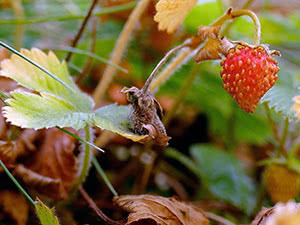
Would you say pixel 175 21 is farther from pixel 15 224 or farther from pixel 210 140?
pixel 210 140

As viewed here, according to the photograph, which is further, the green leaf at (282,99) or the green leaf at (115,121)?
the green leaf at (282,99)

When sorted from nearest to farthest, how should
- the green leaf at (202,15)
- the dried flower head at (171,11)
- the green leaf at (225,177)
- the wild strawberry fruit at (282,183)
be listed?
the dried flower head at (171,11) < the wild strawberry fruit at (282,183) < the green leaf at (225,177) < the green leaf at (202,15)

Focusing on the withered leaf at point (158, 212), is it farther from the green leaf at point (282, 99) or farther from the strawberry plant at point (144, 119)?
the green leaf at point (282, 99)

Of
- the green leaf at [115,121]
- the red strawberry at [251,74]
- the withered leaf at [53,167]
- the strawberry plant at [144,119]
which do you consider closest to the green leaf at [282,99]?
the strawberry plant at [144,119]

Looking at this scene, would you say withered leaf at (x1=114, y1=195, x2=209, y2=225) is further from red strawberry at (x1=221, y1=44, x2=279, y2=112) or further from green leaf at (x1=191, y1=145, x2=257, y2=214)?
green leaf at (x1=191, y1=145, x2=257, y2=214)

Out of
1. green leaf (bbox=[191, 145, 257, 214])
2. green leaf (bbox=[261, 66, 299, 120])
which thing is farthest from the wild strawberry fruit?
green leaf (bbox=[261, 66, 299, 120])

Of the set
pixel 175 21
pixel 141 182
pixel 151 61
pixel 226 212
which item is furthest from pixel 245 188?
pixel 175 21

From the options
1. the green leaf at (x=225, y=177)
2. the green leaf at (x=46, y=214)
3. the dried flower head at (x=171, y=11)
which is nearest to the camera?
the green leaf at (x=46, y=214)
